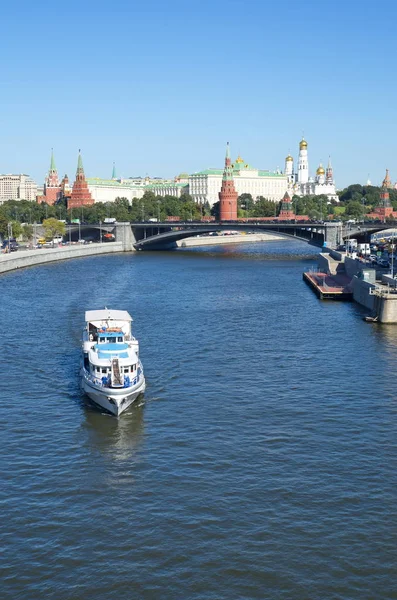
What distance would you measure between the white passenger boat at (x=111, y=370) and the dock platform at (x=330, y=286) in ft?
75.6

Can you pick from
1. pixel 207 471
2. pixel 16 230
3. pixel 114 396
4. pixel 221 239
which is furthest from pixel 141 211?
pixel 207 471

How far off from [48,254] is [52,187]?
10519 cm

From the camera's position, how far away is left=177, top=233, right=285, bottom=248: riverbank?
346 ft

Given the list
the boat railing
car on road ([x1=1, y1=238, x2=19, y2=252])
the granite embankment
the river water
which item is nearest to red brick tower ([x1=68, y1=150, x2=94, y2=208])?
car on road ([x1=1, y1=238, x2=19, y2=252])

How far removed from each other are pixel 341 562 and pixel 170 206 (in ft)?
403

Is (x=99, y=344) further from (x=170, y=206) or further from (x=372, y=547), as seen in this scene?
(x=170, y=206)

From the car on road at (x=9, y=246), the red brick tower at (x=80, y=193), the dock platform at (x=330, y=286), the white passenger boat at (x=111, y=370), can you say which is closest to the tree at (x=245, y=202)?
the red brick tower at (x=80, y=193)

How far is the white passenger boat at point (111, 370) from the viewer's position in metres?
23.6

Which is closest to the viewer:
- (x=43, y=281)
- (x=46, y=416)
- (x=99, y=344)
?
(x=46, y=416)

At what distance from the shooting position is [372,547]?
15695mm

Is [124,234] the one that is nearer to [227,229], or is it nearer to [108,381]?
[227,229]

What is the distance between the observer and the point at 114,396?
23.4 m

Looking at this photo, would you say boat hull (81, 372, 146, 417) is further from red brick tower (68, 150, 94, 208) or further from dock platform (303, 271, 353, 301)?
red brick tower (68, 150, 94, 208)

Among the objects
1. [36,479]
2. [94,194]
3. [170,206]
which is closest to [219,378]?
[36,479]
